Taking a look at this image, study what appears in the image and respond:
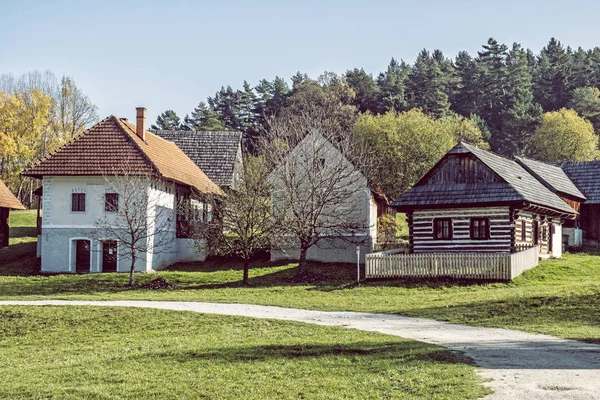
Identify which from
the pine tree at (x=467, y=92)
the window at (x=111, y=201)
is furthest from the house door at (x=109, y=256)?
the pine tree at (x=467, y=92)

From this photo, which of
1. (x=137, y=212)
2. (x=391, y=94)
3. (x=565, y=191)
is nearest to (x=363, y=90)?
(x=391, y=94)

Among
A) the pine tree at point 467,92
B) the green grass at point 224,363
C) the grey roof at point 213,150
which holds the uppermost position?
the pine tree at point 467,92

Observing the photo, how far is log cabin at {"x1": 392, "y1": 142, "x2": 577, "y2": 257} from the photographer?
38156mm

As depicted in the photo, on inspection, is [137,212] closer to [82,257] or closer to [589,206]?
[82,257]

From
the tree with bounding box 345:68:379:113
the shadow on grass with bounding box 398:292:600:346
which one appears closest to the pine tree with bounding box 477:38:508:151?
the tree with bounding box 345:68:379:113

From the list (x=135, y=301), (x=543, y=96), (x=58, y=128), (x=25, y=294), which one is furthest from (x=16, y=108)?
(x=543, y=96)

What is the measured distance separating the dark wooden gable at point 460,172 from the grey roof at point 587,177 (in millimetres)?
16851

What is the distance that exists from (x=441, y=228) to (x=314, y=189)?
6891mm

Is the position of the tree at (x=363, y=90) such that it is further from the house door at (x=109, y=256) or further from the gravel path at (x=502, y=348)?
the gravel path at (x=502, y=348)

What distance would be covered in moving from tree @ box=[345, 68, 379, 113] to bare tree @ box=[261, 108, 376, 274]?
47067mm

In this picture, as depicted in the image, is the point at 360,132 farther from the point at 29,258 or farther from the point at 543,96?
the point at 543,96

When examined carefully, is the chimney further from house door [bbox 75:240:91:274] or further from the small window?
the small window

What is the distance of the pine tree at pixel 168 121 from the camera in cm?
10760

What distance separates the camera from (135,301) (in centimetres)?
2841
